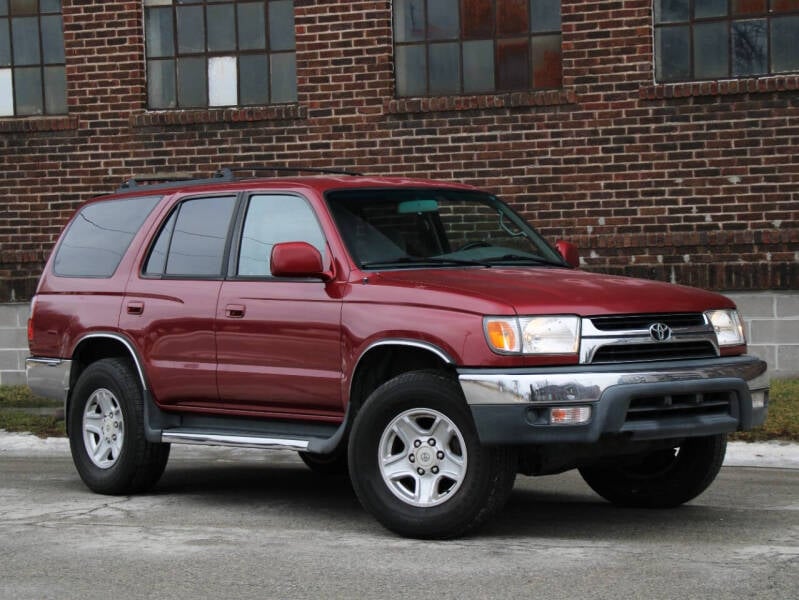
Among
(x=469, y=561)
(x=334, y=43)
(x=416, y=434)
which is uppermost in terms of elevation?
(x=334, y=43)

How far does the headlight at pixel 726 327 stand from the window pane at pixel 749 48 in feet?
23.3

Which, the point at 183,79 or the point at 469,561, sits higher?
the point at 183,79

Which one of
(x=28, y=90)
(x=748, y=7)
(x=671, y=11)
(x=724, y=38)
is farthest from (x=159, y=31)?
(x=748, y=7)

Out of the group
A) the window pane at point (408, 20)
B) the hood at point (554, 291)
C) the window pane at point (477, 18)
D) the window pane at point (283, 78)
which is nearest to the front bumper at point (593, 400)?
the hood at point (554, 291)

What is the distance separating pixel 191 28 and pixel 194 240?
737cm

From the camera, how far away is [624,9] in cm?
1445

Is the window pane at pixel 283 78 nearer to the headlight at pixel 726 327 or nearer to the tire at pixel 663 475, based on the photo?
the tire at pixel 663 475

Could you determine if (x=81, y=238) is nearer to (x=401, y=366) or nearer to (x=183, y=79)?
(x=401, y=366)

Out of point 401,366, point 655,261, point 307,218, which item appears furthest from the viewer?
point 655,261

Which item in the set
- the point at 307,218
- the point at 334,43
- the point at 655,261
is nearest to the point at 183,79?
the point at 334,43

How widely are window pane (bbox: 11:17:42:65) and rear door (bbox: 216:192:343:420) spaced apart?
8.41m

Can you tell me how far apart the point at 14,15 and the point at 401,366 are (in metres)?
9.98

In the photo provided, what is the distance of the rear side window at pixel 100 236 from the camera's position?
30.6ft

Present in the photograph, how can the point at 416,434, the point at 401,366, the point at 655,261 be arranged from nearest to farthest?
the point at 416,434, the point at 401,366, the point at 655,261
